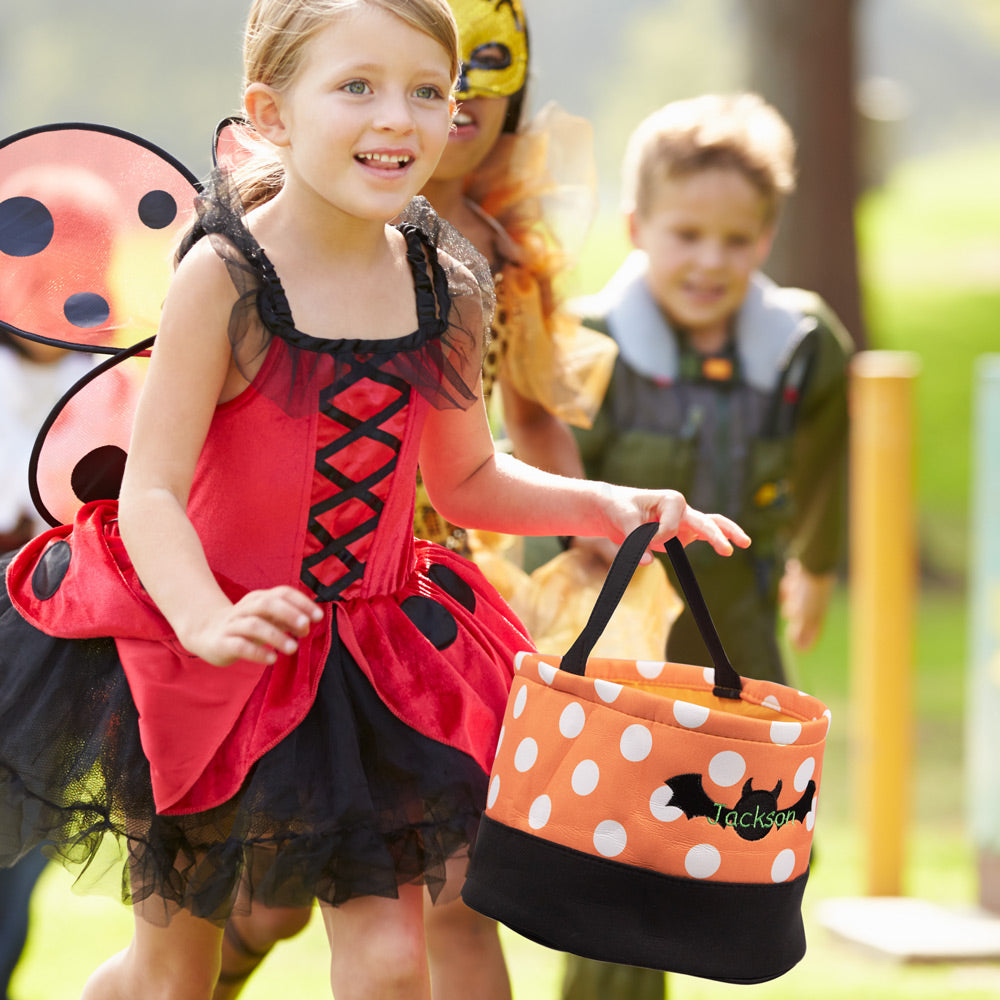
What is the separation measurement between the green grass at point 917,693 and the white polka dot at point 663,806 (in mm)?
1652

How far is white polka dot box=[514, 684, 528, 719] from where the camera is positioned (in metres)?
1.78

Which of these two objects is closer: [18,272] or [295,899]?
[295,899]

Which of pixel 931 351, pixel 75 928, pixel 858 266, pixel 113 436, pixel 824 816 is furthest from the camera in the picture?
pixel 931 351

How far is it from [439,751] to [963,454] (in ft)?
40.9

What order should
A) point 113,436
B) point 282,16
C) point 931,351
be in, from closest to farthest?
point 282,16
point 113,436
point 931,351

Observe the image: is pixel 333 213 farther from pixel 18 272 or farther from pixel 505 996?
pixel 505 996

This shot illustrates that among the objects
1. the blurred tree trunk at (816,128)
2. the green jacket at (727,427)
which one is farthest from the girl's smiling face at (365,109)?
the blurred tree trunk at (816,128)

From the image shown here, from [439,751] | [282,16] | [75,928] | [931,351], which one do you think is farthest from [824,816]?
[931,351]

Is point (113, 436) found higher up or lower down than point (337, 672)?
higher up

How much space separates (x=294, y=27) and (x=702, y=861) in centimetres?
108

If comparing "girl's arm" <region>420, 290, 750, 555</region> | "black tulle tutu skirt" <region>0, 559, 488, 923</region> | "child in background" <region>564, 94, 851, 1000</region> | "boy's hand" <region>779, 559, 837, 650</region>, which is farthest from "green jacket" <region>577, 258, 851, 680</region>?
"black tulle tutu skirt" <region>0, 559, 488, 923</region>

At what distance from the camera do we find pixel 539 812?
1738 millimetres

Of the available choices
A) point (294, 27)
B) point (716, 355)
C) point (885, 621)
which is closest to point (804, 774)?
point (294, 27)

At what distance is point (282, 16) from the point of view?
70.7 inches
